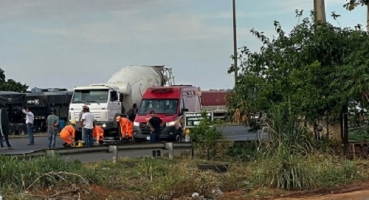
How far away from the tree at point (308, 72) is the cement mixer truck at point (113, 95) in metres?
12.0

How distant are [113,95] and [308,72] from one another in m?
16.1

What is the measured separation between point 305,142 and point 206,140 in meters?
3.42

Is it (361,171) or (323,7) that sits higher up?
(323,7)

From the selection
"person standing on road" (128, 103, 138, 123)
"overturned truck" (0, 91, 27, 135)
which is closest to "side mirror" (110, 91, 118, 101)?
"person standing on road" (128, 103, 138, 123)

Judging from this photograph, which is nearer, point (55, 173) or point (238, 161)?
point (55, 173)

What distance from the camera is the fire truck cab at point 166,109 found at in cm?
3058

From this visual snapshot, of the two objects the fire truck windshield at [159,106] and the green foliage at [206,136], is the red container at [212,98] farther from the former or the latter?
the green foliage at [206,136]

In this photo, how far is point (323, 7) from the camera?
922 inches

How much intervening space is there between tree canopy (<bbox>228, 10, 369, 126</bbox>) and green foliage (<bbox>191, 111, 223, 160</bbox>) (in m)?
1.26

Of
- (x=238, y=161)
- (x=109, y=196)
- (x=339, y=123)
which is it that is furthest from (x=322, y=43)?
(x=109, y=196)

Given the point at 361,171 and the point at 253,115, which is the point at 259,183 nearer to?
the point at 361,171

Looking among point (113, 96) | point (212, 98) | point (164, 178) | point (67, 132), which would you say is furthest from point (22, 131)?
point (164, 178)

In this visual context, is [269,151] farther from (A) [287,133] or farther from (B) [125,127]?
(B) [125,127]

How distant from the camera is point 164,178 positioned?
14.7 m
